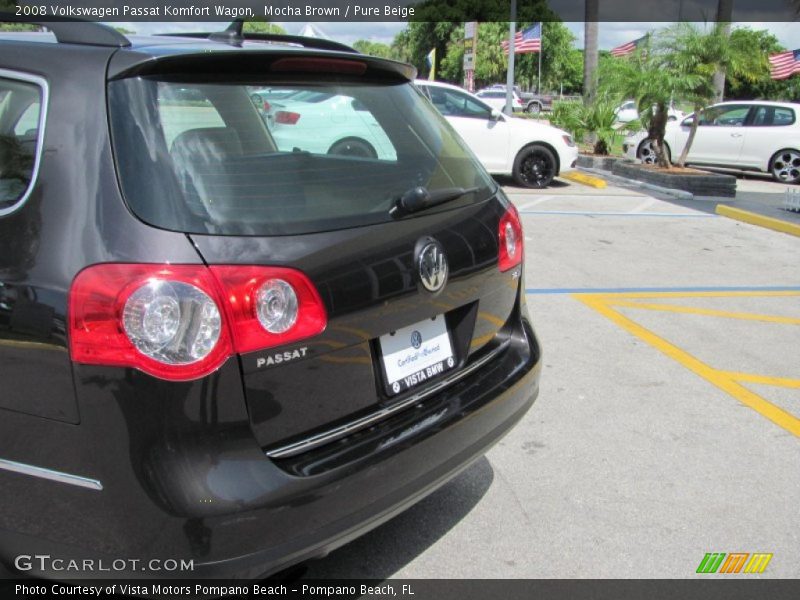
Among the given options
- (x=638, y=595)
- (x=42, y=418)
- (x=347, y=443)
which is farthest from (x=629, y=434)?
(x=42, y=418)

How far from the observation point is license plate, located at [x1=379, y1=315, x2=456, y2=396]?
2455 mm

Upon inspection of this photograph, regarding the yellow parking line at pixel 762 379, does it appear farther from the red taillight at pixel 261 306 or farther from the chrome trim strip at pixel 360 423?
the red taillight at pixel 261 306

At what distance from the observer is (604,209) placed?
444 inches

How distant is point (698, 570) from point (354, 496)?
1493 mm

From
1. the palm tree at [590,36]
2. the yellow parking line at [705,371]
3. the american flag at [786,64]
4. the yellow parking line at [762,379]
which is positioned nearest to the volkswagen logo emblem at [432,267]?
the yellow parking line at [705,371]

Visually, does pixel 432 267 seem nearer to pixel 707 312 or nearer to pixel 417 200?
pixel 417 200

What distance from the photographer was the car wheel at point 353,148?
2.85 m

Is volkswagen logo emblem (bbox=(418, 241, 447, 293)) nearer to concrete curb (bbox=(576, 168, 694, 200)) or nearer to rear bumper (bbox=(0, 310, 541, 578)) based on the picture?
rear bumper (bbox=(0, 310, 541, 578))

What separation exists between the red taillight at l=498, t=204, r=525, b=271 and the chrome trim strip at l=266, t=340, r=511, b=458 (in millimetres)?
392

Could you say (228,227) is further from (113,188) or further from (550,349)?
(550,349)

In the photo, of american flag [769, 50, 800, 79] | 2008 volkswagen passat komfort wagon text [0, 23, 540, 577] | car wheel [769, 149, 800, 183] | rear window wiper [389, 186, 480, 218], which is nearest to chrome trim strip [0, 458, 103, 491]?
2008 volkswagen passat komfort wagon text [0, 23, 540, 577]

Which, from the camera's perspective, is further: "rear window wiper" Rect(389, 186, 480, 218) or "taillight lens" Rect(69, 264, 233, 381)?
"rear window wiper" Rect(389, 186, 480, 218)

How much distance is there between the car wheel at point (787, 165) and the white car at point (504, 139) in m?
5.06

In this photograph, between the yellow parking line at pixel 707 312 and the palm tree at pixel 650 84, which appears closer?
the yellow parking line at pixel 707 312
